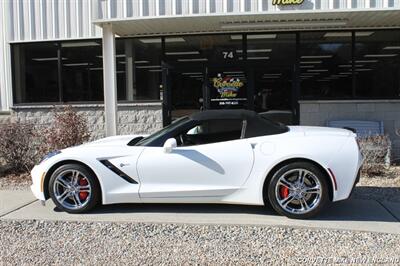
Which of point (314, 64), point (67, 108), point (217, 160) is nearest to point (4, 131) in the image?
point (67, 108)

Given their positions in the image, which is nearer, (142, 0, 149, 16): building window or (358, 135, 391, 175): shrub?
(358, 135, 391, 175): shrub

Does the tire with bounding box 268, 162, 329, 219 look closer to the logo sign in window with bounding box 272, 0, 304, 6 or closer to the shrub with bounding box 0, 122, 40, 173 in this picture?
the logo sign in window with bounding box 272, 0, 304, 6

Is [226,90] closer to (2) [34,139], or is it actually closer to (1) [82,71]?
(1) [82,71]

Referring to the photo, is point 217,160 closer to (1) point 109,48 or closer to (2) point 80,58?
(1) point 109,48

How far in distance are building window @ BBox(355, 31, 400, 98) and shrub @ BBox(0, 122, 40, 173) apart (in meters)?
6.92

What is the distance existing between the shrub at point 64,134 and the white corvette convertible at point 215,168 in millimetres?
2648

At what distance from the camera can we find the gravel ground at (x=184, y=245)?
14.8ft

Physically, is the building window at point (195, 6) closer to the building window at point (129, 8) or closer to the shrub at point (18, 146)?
the building window at point (129, 8)

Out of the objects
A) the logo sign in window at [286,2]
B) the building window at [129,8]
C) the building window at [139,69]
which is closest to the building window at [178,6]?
the building window at [129,8]

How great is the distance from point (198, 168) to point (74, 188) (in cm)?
160

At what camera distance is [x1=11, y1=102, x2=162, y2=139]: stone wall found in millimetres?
11117

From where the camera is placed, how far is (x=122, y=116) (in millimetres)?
11242

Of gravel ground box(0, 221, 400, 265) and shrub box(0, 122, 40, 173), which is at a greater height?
shrub box(0, 122, 40, 173)

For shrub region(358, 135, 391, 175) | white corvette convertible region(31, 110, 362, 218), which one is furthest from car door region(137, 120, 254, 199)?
shrub region(358, 135, 391, 175)
